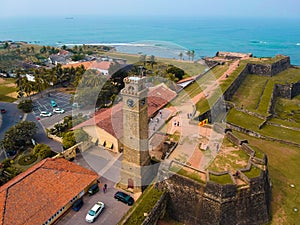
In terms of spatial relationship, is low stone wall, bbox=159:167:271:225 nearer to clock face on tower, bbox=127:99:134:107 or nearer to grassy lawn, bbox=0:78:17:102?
clock face on tower, bbox=127:99:134:107

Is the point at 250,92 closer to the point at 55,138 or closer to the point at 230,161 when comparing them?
the point at 230,161

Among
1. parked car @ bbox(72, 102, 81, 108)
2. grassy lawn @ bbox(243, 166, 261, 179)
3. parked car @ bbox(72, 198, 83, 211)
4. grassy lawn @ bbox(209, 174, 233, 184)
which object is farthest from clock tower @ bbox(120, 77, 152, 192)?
parked car @ bbox(72, 102, 81, 108)

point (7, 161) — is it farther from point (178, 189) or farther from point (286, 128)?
point (286, 128)

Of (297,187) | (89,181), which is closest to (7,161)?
(89,181)

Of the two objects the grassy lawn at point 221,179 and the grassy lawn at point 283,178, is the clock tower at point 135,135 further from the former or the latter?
the grassy lawn at point 283,178

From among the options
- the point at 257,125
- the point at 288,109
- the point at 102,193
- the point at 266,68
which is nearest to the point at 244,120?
the point at 257,125

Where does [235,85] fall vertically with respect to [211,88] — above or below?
below
